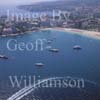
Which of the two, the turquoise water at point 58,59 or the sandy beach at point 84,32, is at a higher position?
the sandy beach at point 84,32

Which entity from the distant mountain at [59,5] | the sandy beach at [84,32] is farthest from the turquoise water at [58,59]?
the distant mountain at [59,5]

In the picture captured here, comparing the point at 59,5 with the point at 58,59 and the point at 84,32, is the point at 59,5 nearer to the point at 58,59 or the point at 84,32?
the point at 84,32

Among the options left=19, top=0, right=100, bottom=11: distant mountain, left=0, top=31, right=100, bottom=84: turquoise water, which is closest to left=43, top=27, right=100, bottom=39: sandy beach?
left=0, top=31, right=100, bottom=84: turquoise water

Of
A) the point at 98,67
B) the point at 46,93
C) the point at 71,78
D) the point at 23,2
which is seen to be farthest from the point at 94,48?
the point at 23,2

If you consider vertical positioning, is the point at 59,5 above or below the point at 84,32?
above

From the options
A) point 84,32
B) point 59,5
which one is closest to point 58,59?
point 84,32

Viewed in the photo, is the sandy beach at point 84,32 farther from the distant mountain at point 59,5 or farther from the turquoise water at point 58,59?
the distant mountain at point 59,5
